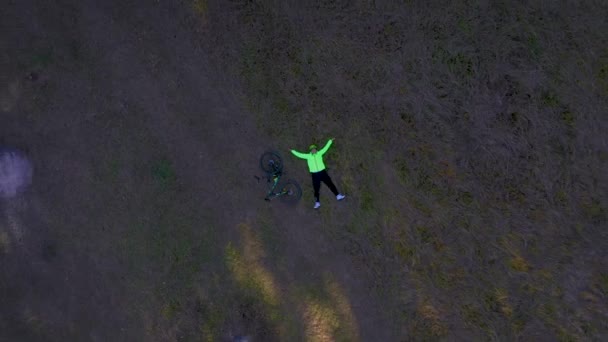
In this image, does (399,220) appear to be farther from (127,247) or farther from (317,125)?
(127,247)

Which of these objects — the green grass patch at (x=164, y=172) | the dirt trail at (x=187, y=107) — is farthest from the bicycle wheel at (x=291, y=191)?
the green grass patch at (x=164, y=172)

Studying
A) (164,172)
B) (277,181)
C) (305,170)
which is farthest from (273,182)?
(164,172)

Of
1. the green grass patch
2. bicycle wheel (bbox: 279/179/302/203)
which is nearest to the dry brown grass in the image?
bicycle wheel (bbox: 279/179/302/203)

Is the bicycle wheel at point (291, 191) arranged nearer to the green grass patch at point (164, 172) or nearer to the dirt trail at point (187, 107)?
the dirt trail at point (187, 107)

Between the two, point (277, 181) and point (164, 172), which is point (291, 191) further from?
point (164, 172)

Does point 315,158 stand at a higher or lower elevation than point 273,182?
higher

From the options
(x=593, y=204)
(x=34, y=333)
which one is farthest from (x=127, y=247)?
(x=593, y=204)
